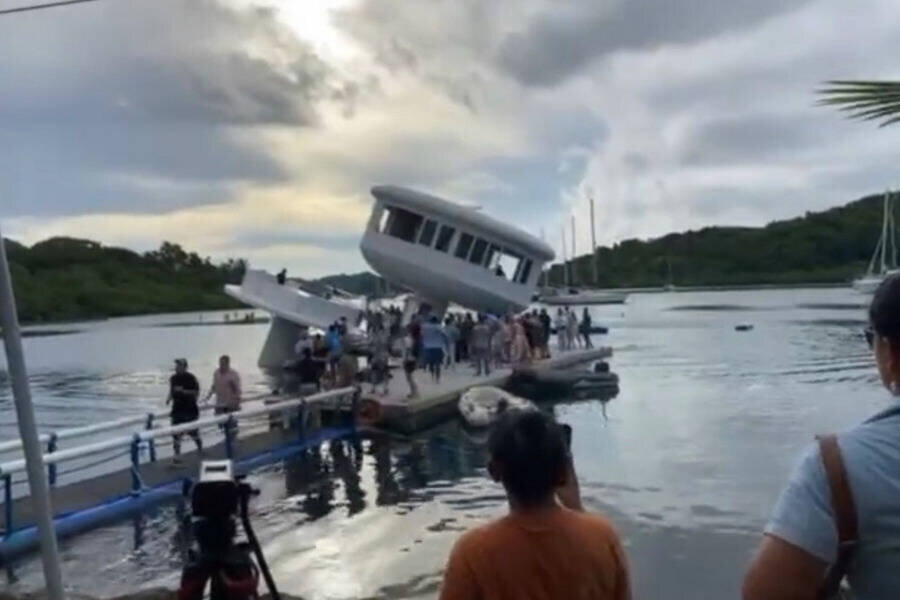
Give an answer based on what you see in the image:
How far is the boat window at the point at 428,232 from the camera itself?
126 ft

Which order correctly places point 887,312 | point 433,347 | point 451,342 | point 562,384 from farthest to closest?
point 451,342 < point 562,384 < point 433,347 < point 887,312

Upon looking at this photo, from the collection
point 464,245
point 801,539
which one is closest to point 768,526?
point 801,539

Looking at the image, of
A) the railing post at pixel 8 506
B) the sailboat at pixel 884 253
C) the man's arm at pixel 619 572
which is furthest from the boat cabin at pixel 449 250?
the sailboat at pixel 884 253

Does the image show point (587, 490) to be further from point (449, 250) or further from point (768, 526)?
point (449, 250)

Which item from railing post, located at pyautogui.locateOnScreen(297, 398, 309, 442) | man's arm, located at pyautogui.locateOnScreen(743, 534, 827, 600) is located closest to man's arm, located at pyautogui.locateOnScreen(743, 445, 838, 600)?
man's arm, located at pyautogui.locateOnScreen(743, 534, 827, 600)

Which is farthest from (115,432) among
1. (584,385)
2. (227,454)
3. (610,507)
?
(610,507)

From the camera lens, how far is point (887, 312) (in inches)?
97.3

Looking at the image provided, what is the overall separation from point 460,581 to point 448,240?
35.4 metres

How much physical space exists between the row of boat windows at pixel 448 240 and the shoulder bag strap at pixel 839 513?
35887 millimetres

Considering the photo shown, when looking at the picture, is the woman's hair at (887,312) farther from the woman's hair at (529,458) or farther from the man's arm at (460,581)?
the man's arm at (460,581)

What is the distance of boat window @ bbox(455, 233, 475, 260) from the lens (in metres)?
38.2

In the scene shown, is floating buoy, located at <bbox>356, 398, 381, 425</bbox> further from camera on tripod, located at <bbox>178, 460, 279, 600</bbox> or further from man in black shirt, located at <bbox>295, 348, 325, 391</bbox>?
camera on tripod, located at <bbox>178, 460, 279, 600</bbox>

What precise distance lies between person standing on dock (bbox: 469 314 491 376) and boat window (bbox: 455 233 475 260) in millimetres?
5102

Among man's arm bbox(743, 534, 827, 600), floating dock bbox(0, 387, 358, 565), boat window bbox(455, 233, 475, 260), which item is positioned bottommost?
floating dock bbox(0, 387, 358, 565)
